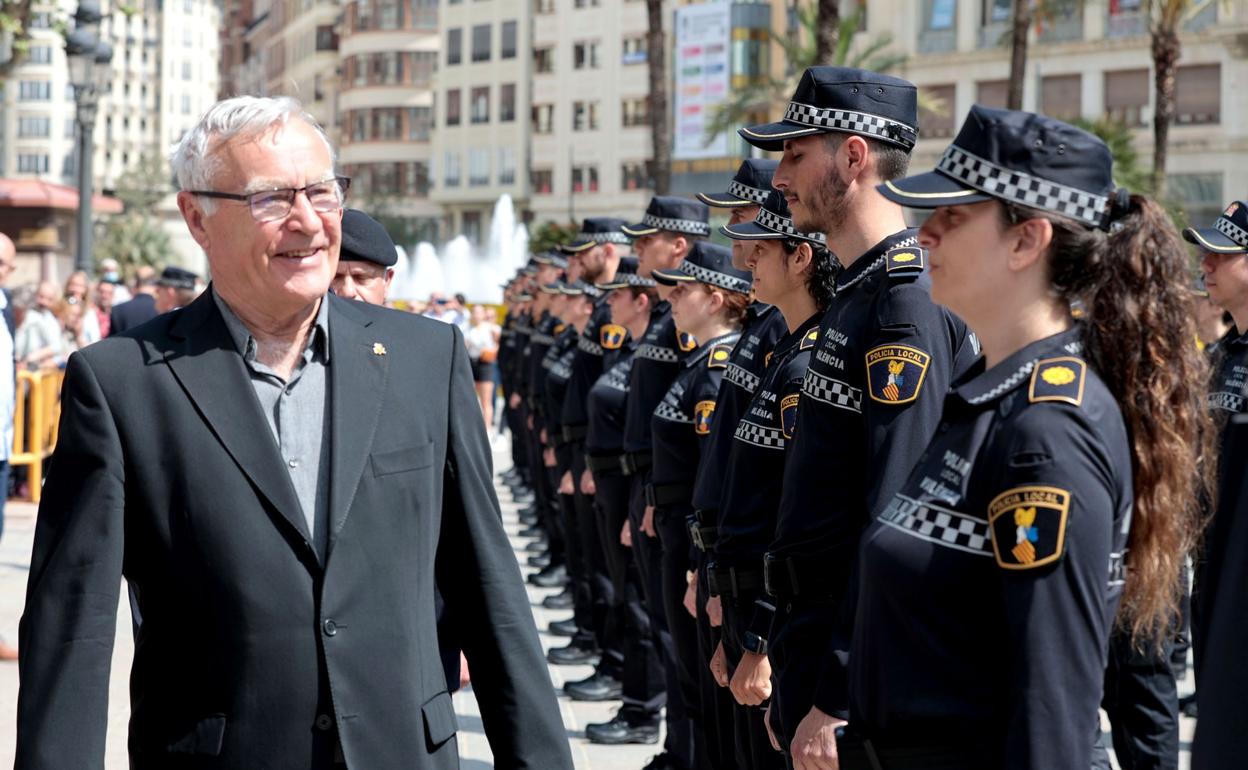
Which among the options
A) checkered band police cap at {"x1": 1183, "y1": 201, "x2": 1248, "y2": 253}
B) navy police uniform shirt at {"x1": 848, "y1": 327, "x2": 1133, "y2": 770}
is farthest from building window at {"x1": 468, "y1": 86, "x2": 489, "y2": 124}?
navy police uniform shirt at {"x1": 848, "y1": 327, "x2": 1133, "y2": 770}

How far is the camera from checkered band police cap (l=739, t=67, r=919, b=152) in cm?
495

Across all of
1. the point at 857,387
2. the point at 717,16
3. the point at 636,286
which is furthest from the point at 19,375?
the point at 717,16

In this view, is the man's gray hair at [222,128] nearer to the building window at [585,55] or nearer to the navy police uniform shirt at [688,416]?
the navy police uniform shirt at [688,416]

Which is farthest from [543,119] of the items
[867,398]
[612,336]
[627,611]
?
[867,398]

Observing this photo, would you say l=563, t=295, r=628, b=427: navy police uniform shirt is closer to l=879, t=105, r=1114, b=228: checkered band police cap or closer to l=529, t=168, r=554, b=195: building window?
l=879, t=105, r=1114, b=228: checkered band police cap

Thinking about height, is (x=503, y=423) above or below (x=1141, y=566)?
below

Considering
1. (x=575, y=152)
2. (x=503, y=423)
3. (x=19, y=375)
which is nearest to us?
(x=19, y=375)

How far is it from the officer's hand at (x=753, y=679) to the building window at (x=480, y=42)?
79.7 metres

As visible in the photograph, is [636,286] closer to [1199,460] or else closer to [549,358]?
[549,358]

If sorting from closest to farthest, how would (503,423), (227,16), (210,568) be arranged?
(210,568) < (503,423) < (227,16)

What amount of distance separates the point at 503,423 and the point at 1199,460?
2327cm

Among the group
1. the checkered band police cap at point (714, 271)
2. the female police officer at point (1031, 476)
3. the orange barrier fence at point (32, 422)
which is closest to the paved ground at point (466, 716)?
the checkered band police cap at point (714, 271)

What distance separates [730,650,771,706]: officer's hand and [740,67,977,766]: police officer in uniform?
332 millimetres

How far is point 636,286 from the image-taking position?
384 inches
